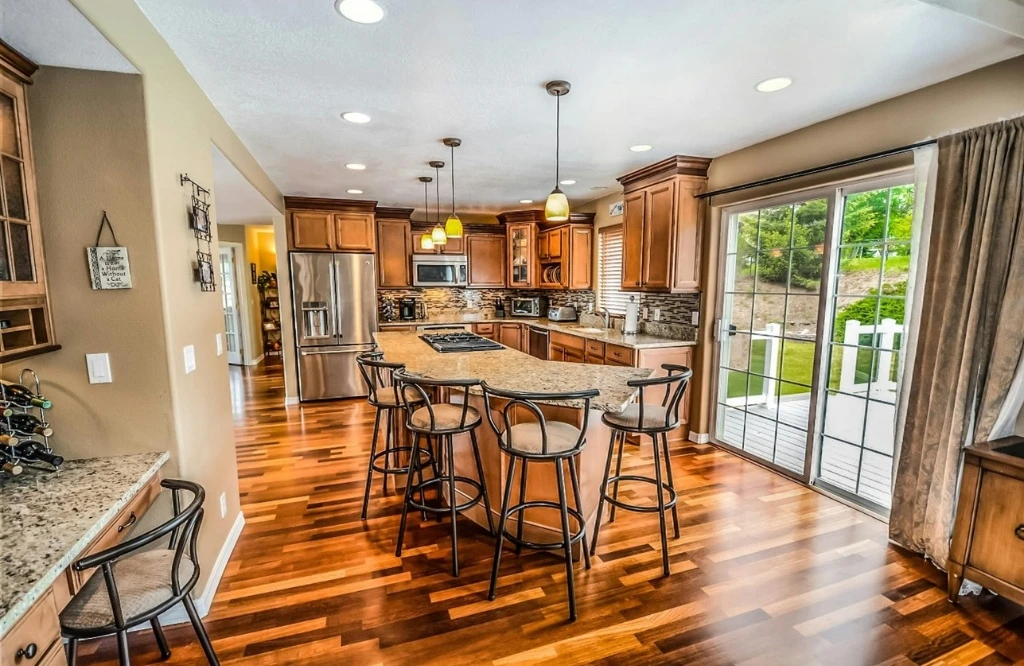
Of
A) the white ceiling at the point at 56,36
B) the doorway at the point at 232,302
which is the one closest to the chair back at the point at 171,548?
the white ceiling at the point at 56,36

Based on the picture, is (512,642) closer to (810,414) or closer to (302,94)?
(810,414)

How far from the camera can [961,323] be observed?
207 cm

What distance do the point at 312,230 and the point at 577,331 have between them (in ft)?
10.7

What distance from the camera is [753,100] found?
249cm

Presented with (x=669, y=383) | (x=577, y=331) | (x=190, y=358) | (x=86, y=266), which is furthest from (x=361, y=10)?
(x=577, y=331)

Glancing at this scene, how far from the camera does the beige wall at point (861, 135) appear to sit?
6.84ft

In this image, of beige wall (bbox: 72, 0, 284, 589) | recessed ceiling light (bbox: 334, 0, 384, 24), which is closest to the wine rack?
beige wall (bbox: 72, 0, 284, 589)

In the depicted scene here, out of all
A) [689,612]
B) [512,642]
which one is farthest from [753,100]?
[512,642]

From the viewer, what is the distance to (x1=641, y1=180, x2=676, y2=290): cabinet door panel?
12.2 ft

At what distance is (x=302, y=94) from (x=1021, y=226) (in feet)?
11.2

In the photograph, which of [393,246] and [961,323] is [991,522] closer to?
[961,323]

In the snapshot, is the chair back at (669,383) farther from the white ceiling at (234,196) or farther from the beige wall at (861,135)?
the white ceiling at (234,196)

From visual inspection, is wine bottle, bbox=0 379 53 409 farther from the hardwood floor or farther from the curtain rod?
the curtain rod

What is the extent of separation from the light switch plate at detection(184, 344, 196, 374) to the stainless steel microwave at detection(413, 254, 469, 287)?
4.07m
